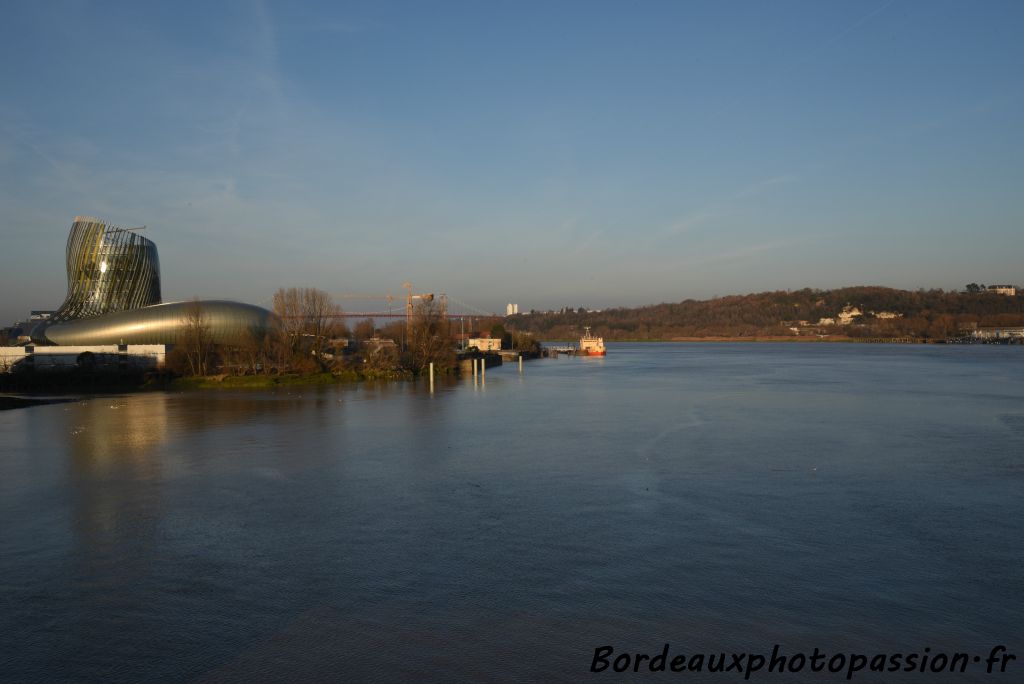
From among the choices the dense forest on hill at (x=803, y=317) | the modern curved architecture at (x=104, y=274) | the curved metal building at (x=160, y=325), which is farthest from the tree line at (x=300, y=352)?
the dense forest on hill at (x=803, y=317)

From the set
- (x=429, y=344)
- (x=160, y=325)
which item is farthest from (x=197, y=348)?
(x=160, y=325)

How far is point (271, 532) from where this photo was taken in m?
6.30

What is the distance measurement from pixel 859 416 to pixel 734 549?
10306mm

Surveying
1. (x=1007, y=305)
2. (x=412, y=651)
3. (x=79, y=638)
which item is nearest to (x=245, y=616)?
(x=79, y=638)

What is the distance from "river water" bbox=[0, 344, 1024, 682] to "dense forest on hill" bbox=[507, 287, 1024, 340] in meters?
85.8

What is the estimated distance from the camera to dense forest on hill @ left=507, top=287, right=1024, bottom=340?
89.4m

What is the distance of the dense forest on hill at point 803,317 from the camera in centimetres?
8938

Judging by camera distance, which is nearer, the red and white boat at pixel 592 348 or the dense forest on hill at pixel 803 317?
the red and white boat at pixel 592 348

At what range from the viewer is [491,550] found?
5.71 metres

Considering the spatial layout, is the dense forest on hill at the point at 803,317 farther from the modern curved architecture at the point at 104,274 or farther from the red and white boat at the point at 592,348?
the modern curved architecture at the point at 104,274

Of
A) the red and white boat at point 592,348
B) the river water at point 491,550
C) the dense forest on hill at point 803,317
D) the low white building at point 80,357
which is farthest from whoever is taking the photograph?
the dense forest on hill at point 803,317

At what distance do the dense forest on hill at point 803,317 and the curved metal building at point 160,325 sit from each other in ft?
236

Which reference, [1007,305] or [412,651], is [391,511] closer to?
[412,651]

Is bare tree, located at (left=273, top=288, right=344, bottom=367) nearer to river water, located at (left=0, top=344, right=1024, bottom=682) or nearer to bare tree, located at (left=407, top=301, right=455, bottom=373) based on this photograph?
bare tree, located at (left=407, top=301, right=455, bottom=373)
